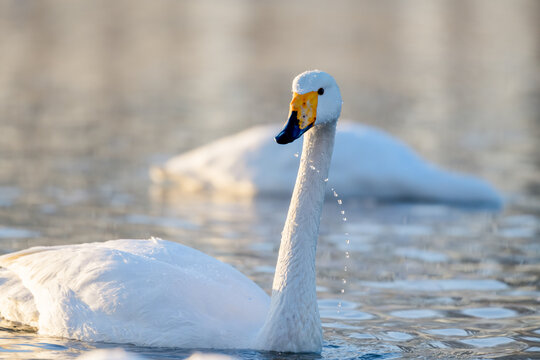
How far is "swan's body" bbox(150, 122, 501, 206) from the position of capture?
44.5ft

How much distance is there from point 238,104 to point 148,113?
93.4 inches

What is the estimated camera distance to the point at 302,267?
23.8 feet

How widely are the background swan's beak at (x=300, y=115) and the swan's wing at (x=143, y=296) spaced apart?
1.25 metres

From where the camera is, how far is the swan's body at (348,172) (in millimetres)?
13570

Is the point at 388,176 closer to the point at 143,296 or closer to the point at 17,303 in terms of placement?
the point at 17,303

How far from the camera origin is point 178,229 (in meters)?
11.6

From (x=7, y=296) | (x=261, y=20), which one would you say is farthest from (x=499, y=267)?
(x=261, y=20)

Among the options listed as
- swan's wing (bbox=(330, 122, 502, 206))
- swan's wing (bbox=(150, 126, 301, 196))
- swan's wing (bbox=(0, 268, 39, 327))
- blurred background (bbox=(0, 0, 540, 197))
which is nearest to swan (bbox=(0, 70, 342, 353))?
swan's wing (bbox=(0, 268, 39, 327))

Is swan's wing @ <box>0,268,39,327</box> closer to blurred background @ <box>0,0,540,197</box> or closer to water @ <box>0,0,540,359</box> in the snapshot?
water @ <box>0,0,540,359</box>

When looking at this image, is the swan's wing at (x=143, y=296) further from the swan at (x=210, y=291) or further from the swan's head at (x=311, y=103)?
Result: the swan's head at (x=311, y=103)

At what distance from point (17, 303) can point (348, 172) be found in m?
6.32

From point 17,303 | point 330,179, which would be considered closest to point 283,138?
point 17,303

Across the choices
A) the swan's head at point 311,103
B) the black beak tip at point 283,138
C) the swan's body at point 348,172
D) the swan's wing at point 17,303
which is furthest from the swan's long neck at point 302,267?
the swan's body at point 348,172

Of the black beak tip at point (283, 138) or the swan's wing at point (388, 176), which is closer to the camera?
the black beak tip at point (283, 138)
